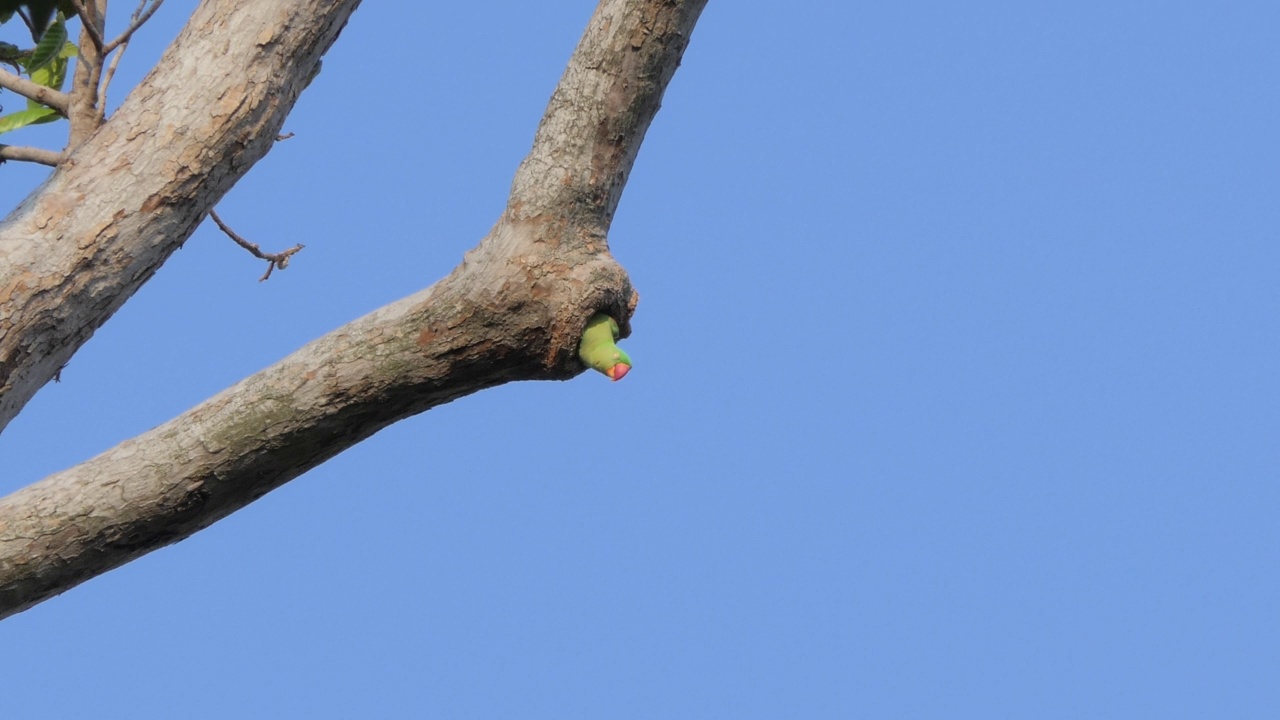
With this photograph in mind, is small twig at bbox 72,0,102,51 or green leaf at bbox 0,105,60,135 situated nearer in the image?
small twig at bbox 72,0,102,51

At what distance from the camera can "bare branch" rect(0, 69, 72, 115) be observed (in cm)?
354

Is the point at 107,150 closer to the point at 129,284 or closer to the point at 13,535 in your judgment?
the point at 129,284

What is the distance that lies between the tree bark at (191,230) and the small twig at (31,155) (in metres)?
0.14

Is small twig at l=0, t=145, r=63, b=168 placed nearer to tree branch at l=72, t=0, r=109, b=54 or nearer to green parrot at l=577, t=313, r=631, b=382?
tree branch at l=72, t=0, r=109, b=54

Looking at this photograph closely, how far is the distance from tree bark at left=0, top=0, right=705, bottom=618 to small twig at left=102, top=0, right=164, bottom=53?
11.4 inches

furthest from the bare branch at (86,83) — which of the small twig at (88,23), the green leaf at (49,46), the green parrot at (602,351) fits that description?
the green parrot at (602,351)

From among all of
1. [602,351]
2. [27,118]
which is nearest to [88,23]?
[27,118]

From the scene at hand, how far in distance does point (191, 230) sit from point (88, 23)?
0.67 metres

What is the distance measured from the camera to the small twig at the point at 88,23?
11.0ft

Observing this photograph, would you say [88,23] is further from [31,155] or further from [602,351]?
[602,351]

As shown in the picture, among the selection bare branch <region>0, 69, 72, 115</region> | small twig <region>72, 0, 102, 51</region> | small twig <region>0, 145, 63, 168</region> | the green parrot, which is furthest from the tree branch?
the green parrot

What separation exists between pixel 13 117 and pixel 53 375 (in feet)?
3.23

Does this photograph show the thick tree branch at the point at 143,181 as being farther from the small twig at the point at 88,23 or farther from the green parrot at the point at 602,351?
the green parrot at the point at 602,351

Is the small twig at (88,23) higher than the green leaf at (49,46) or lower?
lower
